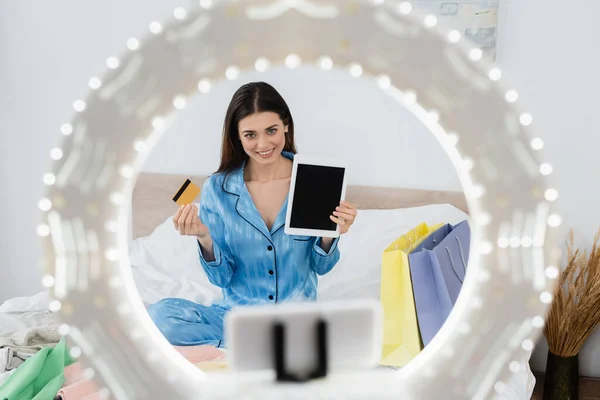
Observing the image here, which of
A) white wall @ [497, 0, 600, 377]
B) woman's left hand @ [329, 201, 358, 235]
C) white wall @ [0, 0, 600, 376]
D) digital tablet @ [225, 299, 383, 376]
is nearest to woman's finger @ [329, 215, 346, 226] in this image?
woman's left hand @ [329, 201, 358, 235]

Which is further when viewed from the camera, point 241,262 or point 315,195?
point 241,262

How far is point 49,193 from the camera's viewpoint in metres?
0.34

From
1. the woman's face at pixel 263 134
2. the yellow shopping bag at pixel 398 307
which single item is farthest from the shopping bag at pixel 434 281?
the woman's face at pixel 263 134

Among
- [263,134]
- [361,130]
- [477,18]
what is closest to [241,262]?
[263,134]

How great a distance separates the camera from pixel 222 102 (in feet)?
6.23

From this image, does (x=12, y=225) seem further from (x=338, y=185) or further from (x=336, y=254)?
(x=338, y=185)

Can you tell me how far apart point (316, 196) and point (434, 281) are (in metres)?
0.46

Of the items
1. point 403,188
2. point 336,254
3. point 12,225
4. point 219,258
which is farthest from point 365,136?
point 12,225

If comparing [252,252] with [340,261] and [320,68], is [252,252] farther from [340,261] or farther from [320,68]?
[320,68]

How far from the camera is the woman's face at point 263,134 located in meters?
1.05

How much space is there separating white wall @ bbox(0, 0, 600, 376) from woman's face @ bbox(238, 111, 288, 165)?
0.43m

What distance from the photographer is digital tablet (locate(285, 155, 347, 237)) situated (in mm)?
923

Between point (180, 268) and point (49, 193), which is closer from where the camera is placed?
point (49, 193)

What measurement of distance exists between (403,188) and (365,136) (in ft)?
0.75
